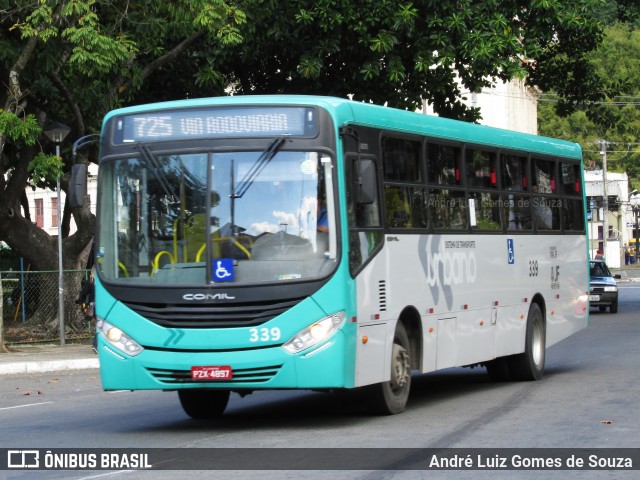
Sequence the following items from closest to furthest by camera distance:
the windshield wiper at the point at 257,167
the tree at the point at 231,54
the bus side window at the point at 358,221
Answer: the windshield wiper at the point at 257,167
the bus side window at the point at 358,221
the tree at the point at 231,54

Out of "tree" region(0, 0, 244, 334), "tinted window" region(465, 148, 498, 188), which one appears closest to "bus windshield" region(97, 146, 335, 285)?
"tinted window" region(465, 148, 498, 188)

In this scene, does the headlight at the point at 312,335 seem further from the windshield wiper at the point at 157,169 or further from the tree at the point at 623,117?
the tree at the point at 623,117

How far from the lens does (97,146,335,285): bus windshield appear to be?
12141 millimetres

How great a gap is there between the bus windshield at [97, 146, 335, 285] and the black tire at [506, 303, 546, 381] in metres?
6.45

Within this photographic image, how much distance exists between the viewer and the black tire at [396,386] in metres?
13.3

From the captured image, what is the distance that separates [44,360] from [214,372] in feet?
40.4

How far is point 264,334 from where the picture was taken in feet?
39.4

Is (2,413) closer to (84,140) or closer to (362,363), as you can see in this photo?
(84,140)

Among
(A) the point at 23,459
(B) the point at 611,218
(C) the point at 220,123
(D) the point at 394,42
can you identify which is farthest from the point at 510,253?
(B) the point at 611,218

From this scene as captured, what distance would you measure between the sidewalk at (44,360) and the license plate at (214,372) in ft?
37.5

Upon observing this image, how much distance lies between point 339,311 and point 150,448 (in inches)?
81.4

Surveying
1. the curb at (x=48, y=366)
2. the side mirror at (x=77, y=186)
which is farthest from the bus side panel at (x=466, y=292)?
the curb at (x=48, y=366)

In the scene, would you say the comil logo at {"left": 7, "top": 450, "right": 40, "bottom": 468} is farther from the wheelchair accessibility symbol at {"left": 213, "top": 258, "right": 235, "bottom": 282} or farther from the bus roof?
the bus roof

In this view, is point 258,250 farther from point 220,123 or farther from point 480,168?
point 480,168
